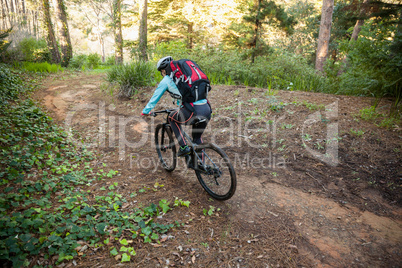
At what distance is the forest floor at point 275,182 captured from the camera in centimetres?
262

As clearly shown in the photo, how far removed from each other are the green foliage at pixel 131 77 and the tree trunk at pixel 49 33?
6.50 meters

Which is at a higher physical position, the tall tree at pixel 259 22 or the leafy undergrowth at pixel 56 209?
the tall tree at pixel 259 22

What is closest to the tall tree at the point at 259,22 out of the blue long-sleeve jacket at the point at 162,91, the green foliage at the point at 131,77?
the green foliage at the point at 131,77

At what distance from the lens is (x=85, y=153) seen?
4.90 m

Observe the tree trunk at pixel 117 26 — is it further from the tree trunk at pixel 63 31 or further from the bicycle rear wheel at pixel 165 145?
the bicycle rear wheel at pixel 165 145

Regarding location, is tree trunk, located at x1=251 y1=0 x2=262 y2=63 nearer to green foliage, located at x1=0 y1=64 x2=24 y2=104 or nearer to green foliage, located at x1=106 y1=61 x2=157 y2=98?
green foliage, located at x1=106 y1=61 x2=157 y2=98

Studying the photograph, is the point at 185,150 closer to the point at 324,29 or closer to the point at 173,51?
the point at 173,51

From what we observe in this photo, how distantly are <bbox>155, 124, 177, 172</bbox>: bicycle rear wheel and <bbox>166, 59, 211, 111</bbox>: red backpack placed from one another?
1108mm

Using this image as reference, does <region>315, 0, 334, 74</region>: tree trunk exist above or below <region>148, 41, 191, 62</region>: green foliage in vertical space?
above

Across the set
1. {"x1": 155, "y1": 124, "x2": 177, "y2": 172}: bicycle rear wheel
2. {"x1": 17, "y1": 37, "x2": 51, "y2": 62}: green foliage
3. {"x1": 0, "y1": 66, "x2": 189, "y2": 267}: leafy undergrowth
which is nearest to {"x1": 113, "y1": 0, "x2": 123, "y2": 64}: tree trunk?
{"x1": 17, "y1": 37, "x2": 51, "y2": 62}: green foliage

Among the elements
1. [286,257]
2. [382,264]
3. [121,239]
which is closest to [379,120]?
[382,264]

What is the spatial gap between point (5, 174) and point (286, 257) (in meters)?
4.16

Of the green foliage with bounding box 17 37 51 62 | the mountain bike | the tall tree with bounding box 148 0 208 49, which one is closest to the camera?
the mountain bike

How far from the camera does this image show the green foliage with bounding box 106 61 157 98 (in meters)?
8.29
